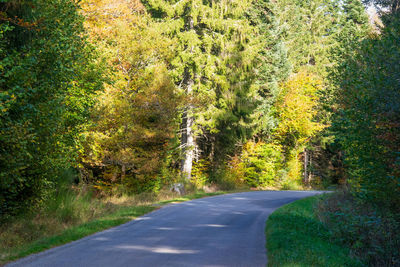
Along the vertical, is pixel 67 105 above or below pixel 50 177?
above

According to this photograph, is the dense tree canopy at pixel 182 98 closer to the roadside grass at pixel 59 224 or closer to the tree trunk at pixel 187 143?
the tree trunk at pixel 187 143

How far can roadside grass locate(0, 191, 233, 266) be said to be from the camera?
9.25 m

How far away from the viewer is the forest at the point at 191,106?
10039mm

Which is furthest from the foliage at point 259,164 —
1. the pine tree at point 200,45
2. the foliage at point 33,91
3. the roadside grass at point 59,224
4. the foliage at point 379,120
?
the foliage at point 33,91

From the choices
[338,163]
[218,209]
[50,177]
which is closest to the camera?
[50,177]

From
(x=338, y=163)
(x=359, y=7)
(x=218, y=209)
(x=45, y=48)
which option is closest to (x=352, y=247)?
(x=218, y=209)

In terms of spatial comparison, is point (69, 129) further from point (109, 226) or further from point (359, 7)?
point (359, 7)

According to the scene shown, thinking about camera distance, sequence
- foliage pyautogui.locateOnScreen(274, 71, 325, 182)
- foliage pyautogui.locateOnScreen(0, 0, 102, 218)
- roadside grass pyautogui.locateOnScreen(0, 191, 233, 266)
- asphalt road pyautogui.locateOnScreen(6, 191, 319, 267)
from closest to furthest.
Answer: asphalt road pyautogui.locateOnScreen(6, 191, 319, 267)
foliage pyautogui.locateOnScreen(0, 0, 102, 218)
roadside grass pyautogui.locateOnScreen(0, 191, 233, 266)
foliage pyautogui.locateOnScreen(274, 71, 325, 182)

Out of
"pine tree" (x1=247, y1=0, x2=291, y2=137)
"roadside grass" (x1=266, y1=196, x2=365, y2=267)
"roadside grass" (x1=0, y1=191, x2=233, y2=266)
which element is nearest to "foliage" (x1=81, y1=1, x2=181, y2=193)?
"roadside grass" (x1=0, y1=191, x2=233, y2=266)

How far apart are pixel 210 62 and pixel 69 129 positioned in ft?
51.7

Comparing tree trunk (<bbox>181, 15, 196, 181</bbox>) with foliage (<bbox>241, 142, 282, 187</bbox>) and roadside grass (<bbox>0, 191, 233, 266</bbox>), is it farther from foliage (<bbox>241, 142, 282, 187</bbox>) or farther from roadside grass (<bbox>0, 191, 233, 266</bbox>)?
roadside grass (<bbox>0, 191, 233, 266</bbox>)

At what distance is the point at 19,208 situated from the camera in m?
11.3

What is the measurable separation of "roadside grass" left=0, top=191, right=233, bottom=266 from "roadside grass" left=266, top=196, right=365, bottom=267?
5.05m

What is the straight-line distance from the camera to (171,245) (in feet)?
31.7
